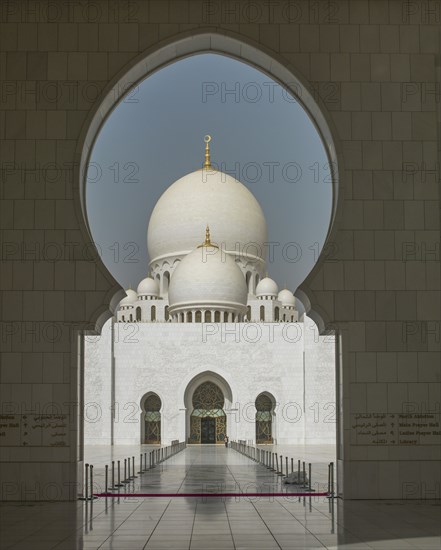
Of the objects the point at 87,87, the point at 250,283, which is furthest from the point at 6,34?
the point at 250,283

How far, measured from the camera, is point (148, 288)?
1655 inches

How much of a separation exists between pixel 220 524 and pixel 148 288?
34019mm

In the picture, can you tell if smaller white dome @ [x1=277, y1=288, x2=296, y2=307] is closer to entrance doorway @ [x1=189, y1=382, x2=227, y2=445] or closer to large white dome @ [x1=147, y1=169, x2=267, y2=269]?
large white dome @ [x1=147, y1=169, x2=267, y2=269]

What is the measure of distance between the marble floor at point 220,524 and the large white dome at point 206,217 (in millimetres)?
30205

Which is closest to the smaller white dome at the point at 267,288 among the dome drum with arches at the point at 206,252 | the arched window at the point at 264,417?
the dome drum with arches at the point at 206,252

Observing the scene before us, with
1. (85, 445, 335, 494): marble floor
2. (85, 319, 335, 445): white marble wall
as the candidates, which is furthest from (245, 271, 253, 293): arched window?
(85, 445, 335, 494): marble floor

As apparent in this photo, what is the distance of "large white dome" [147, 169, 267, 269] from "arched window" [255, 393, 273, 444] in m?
8.57

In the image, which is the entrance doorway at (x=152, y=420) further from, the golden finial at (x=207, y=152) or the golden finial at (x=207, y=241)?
the golden finial at (x=207, y=152)

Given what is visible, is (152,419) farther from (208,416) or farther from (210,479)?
(210,479)

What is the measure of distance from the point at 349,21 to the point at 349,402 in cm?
503

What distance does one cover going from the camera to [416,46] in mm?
11125

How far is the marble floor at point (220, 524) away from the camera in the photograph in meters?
7.08

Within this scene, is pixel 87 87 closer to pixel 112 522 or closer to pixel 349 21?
pixel 349 21

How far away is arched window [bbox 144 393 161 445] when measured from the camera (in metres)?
34.8
